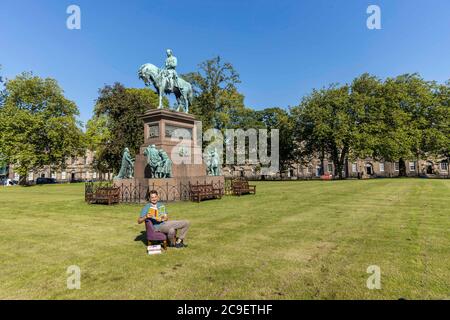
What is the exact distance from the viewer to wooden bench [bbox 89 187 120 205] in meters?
15.6

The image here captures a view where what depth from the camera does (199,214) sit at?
11906 millimetres

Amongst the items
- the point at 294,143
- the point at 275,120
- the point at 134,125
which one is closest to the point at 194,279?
the point at 134,125

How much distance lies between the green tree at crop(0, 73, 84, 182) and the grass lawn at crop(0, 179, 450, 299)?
1655 inches

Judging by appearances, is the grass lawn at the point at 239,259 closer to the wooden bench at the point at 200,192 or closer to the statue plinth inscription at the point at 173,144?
the wooden bench at the point at 200,192

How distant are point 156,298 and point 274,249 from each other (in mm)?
3237

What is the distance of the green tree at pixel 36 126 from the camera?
146ft

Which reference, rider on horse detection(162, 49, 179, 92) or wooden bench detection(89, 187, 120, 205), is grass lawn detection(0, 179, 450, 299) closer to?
wooden bench detection(89, 187, 120, 205)

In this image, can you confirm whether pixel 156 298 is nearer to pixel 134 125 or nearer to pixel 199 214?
pixel 199 214

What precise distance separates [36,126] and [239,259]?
50.8m

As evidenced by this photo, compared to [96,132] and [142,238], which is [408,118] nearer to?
[142,238]

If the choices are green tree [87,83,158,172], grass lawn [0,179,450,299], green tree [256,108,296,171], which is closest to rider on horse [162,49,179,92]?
grass lawn [0,179,450,299]

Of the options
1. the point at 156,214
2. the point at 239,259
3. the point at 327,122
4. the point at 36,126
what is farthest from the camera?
the point at 327,122

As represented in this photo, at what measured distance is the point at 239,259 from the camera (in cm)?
596

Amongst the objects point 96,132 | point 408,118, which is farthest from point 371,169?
point 96,132
